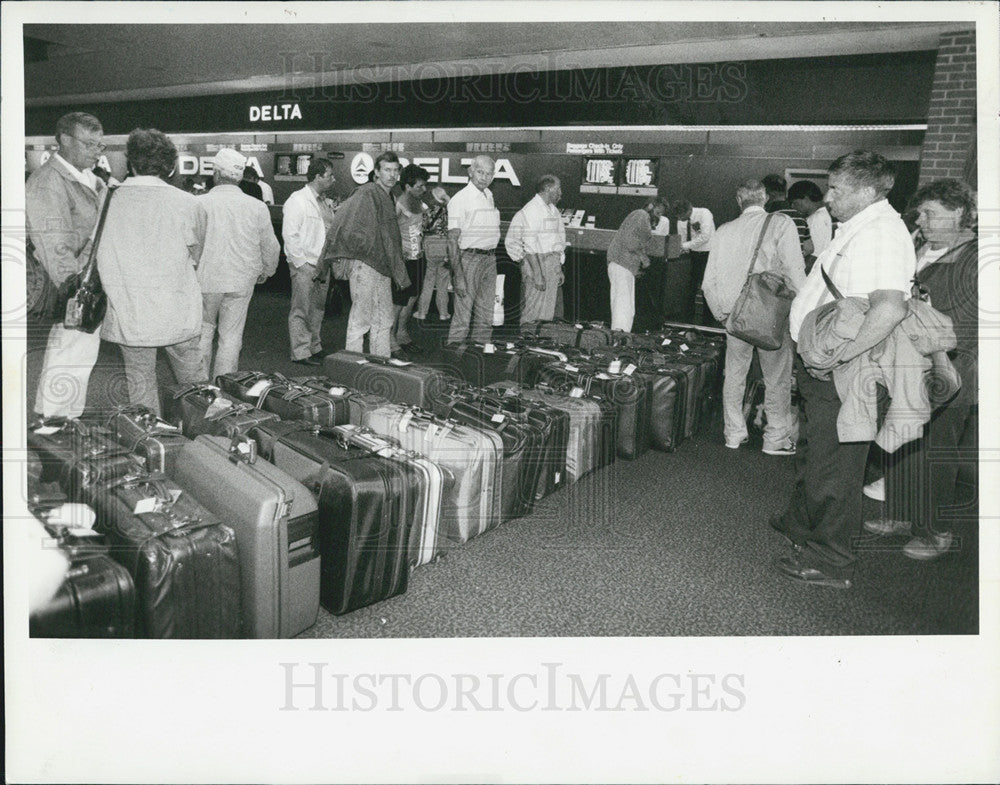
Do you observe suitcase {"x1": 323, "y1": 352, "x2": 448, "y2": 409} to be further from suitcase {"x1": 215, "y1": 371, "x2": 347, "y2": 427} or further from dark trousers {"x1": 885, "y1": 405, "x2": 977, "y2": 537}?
dark trousers {"x1": 885, "y1": 405, "x2": 977, "y2": 537}

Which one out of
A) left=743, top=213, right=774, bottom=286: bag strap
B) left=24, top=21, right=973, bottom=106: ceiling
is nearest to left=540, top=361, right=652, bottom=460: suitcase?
left=743, top=213, right=774, bottom=286: bag strap

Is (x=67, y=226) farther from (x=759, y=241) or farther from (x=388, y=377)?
(x=759, y=241)

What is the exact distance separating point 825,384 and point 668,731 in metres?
1.41

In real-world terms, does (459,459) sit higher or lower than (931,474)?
higher

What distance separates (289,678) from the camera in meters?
2.22

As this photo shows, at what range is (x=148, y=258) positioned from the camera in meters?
3.14

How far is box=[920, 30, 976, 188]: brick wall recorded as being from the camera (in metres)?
5.80

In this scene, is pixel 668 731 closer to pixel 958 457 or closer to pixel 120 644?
pixel 120 644

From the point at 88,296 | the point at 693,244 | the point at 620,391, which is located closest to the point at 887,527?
the point at 620,391

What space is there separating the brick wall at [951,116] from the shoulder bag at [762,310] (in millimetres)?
2761

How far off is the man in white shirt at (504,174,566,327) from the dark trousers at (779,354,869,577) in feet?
11.0

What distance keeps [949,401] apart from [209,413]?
2901 mm

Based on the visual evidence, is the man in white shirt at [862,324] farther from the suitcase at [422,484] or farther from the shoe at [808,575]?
the suitcase at [422,484]

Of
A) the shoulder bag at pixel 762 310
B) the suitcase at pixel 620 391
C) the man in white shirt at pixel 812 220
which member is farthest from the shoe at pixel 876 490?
the man in white shirt at pixel 812 220
